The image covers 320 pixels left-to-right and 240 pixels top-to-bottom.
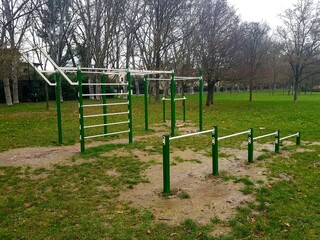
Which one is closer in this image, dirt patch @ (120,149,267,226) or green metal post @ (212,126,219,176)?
dirt patch @ (120,149,267,226)

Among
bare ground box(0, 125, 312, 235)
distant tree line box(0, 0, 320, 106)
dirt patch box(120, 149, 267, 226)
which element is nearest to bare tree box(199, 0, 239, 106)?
distant tree line box(0, 0, 320, 106)

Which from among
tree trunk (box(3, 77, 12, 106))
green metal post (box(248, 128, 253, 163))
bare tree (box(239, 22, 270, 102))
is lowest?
green metal post (box(248, 128, 253, 163))

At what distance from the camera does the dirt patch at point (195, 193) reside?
391cm

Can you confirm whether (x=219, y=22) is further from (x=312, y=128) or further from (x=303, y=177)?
(x=303, y=177)

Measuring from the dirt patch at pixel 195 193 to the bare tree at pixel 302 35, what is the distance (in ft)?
74.9

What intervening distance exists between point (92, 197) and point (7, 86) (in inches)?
887

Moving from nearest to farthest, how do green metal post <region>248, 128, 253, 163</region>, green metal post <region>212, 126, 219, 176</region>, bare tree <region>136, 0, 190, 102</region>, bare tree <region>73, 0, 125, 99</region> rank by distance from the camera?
green metal post <region>212, 126, 219, 176</region> → green metal post <region>248, 128, 253, 163</region> → bare tree <region>73, 0, 125, 99</region> → bare tree <region>136, 0, 190, 102</region>

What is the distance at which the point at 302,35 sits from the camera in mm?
25172

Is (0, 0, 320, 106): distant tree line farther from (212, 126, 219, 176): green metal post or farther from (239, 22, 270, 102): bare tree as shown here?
(212, 126, 219, 176): green metal post

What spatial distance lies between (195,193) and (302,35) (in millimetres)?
25171

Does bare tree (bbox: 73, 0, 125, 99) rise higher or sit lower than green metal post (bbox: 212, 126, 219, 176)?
higher

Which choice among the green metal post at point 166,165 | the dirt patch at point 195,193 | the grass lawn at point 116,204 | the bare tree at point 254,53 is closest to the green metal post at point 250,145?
the dirt patch at point 195,193

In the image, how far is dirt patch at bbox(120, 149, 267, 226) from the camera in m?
3.91

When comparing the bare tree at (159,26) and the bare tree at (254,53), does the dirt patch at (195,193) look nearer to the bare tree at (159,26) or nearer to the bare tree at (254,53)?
the bare tree at (254,53)
